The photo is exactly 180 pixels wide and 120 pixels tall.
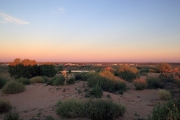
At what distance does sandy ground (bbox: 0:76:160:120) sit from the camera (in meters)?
10.4

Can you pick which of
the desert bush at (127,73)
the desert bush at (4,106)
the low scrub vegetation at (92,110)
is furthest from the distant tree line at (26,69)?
the low scrub vegetation at (92,110)

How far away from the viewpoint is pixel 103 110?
8.86 metres

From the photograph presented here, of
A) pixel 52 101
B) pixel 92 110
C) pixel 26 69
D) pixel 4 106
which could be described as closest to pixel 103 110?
pixel 92 110

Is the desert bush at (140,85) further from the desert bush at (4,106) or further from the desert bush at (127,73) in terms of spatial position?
the desert bush at (4,106)

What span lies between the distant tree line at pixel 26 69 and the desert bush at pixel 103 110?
21.5 m

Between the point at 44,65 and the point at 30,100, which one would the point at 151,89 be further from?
the point at 44,65

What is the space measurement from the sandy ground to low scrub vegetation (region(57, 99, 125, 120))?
1.20 ft

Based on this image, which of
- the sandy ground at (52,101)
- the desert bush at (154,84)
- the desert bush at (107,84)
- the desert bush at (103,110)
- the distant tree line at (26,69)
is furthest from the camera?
the distant tree line at (26,69)

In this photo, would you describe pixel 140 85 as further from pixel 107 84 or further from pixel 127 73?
pixel 127 73

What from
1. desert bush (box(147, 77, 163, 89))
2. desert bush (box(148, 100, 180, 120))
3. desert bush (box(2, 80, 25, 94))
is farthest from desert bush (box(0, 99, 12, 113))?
desert bush (box(147, 77, 163, 89))

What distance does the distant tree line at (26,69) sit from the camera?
96.0 feet

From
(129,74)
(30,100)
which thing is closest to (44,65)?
(129,74)

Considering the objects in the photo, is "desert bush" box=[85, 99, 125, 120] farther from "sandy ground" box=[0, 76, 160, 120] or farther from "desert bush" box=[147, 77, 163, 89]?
"desert bush" box=[147, 77, 163, 89]

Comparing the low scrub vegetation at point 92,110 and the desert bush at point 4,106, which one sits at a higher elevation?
the low scrub vegetation at point 92,110
